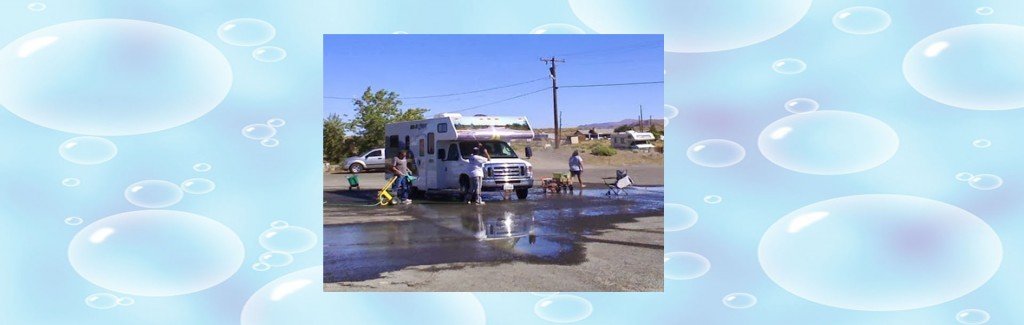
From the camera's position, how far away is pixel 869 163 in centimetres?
423

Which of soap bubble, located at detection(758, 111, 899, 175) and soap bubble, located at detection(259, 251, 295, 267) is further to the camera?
soap bubble, located at detection(259, 251, 295, 267)

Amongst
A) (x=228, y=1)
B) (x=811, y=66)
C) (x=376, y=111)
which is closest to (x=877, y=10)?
(x=811, y=66)

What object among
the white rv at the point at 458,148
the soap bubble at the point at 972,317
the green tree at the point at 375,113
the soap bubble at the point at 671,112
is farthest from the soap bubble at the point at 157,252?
the soap bubble at the point at 972,317

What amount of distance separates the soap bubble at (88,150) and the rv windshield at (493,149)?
248 cm

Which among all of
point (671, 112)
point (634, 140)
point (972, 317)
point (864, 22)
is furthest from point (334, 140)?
point (972, 317)

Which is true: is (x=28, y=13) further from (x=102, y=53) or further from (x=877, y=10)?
(x=877, y=10)

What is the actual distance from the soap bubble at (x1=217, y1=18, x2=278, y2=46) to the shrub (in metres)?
2.20

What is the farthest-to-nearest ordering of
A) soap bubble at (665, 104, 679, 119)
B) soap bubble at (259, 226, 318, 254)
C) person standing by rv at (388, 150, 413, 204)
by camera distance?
person standing by rv at (388, 150, 413, 204)
soap bubble at (259, 226, 318, 254)
soap bubble at (665, 104, 679, 119)

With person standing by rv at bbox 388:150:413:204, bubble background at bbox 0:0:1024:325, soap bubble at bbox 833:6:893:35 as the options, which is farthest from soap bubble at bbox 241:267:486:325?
soap bubble at bbox 833:6:893:35

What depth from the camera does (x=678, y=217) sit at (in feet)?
14.3

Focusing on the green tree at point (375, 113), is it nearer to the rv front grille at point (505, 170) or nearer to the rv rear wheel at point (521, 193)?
the rv front grille at point (505, 170)

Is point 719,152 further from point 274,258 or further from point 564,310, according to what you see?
point 274,258

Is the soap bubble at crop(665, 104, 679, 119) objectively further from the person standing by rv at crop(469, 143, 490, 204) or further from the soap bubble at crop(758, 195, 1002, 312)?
the person standing by rv at crop(469, 143, 490, 204)

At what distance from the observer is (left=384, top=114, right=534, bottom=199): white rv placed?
4922 mm
